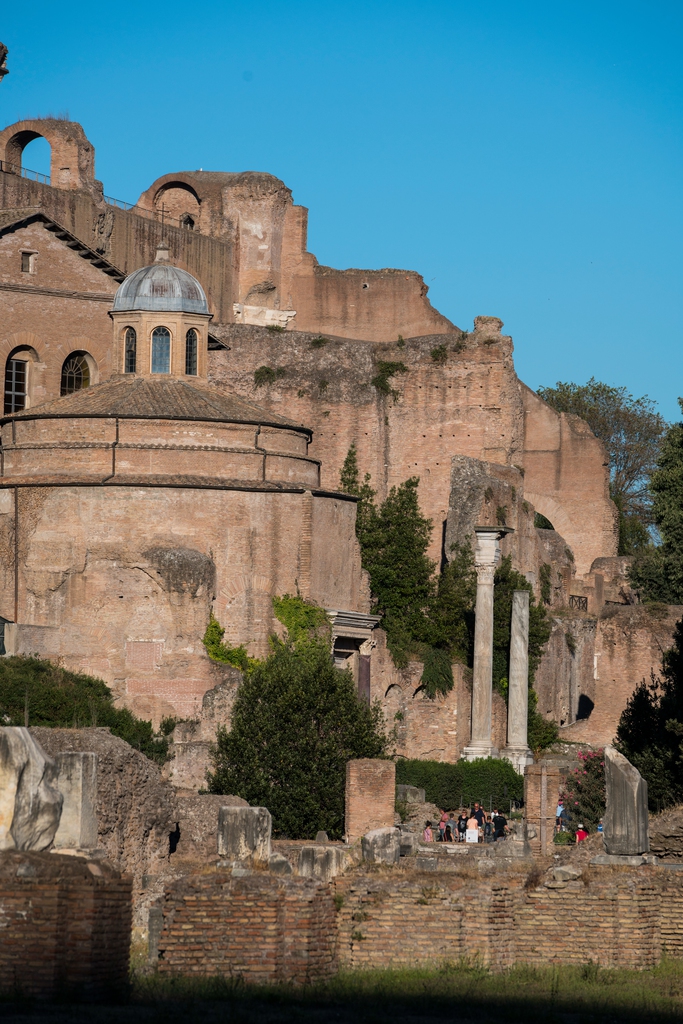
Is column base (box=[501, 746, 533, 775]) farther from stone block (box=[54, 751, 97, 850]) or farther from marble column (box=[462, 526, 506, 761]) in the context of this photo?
stone block (box=[54, 751, 97, 850])

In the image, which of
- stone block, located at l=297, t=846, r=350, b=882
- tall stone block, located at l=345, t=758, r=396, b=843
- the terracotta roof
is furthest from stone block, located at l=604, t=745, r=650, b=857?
the terracotta roof

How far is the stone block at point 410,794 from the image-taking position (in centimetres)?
3272

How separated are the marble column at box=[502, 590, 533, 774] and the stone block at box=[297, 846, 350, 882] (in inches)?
734

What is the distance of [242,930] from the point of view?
1688 cm

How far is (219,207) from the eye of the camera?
163 ft

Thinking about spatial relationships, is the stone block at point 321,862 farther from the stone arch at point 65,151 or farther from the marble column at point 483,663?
the stone arch at point 65,151

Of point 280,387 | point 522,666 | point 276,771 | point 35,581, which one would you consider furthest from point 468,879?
point 280,387

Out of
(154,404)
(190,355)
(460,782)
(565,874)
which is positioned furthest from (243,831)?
(190,355)

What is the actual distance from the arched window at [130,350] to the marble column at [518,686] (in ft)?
29.2

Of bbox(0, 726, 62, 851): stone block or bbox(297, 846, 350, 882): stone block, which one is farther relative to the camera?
bbox(297, 846, 350, 882): stone block

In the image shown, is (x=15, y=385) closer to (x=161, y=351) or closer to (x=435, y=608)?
(x=161, y=351)

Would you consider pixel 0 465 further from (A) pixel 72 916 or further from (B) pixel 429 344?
(A) pixel 72 916

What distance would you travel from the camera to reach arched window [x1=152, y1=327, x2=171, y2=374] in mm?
39906

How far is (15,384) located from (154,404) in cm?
537
